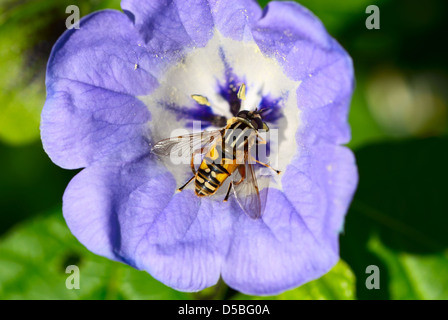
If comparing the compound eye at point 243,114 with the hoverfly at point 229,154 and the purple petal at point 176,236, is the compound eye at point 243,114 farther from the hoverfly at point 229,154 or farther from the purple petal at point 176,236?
the purple petal at point 176,236

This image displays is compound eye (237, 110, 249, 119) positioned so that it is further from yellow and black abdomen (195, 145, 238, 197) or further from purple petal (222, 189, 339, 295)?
purple petal (222, 189, 339, 295)

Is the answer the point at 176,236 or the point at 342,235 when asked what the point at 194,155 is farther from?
the point at 342,235

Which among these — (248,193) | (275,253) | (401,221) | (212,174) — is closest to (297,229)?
(275,253)

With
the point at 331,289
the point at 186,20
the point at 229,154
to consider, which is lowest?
the point at 331,289

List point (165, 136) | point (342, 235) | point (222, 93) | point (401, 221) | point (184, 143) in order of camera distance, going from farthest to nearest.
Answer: point (401, 221) < point (342, 235) < point (222, 93) < point (165, 136) < point (184, 143)

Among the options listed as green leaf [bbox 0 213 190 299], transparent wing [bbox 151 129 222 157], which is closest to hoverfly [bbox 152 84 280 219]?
transparent wing [bbox 151 129 222 157]

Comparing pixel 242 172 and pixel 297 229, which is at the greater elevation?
pixel 242 172
